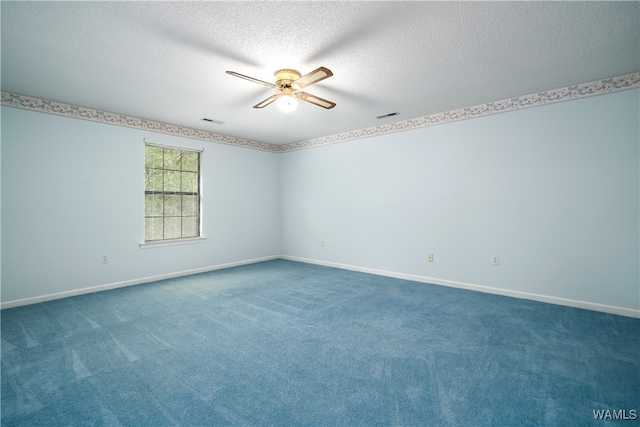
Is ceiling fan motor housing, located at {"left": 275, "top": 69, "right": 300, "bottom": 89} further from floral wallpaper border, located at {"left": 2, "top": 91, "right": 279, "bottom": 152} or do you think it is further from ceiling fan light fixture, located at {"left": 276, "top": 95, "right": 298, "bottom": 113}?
floral wallpaper border, located at {"left": 2, "top": 91, "right": 279, "bottom": 152}

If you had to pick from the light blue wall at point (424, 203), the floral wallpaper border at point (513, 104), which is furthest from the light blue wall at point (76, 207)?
the floral wallpaper border at point (513, 104)

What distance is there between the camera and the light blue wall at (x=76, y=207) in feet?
11.3

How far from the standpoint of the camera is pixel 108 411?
1.67 m

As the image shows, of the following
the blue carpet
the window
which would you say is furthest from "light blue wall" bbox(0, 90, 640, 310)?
the blue carpet

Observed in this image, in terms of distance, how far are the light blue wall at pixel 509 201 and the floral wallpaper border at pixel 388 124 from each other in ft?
0.30

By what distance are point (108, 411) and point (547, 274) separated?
14.2 feet

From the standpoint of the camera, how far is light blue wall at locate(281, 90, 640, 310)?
10.2ft

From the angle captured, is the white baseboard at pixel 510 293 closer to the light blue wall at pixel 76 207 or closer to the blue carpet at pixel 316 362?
the blue carpet at pixel 316 362

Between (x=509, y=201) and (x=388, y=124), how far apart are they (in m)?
2.12

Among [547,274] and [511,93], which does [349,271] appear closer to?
[547,274]

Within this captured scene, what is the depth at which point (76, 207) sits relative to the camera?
387 centimetres

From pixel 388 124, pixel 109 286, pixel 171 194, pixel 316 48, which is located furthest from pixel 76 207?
pixel 388 124

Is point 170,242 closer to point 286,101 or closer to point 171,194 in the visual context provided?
point 171,194

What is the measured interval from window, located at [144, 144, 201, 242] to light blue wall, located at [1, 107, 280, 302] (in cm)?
15
